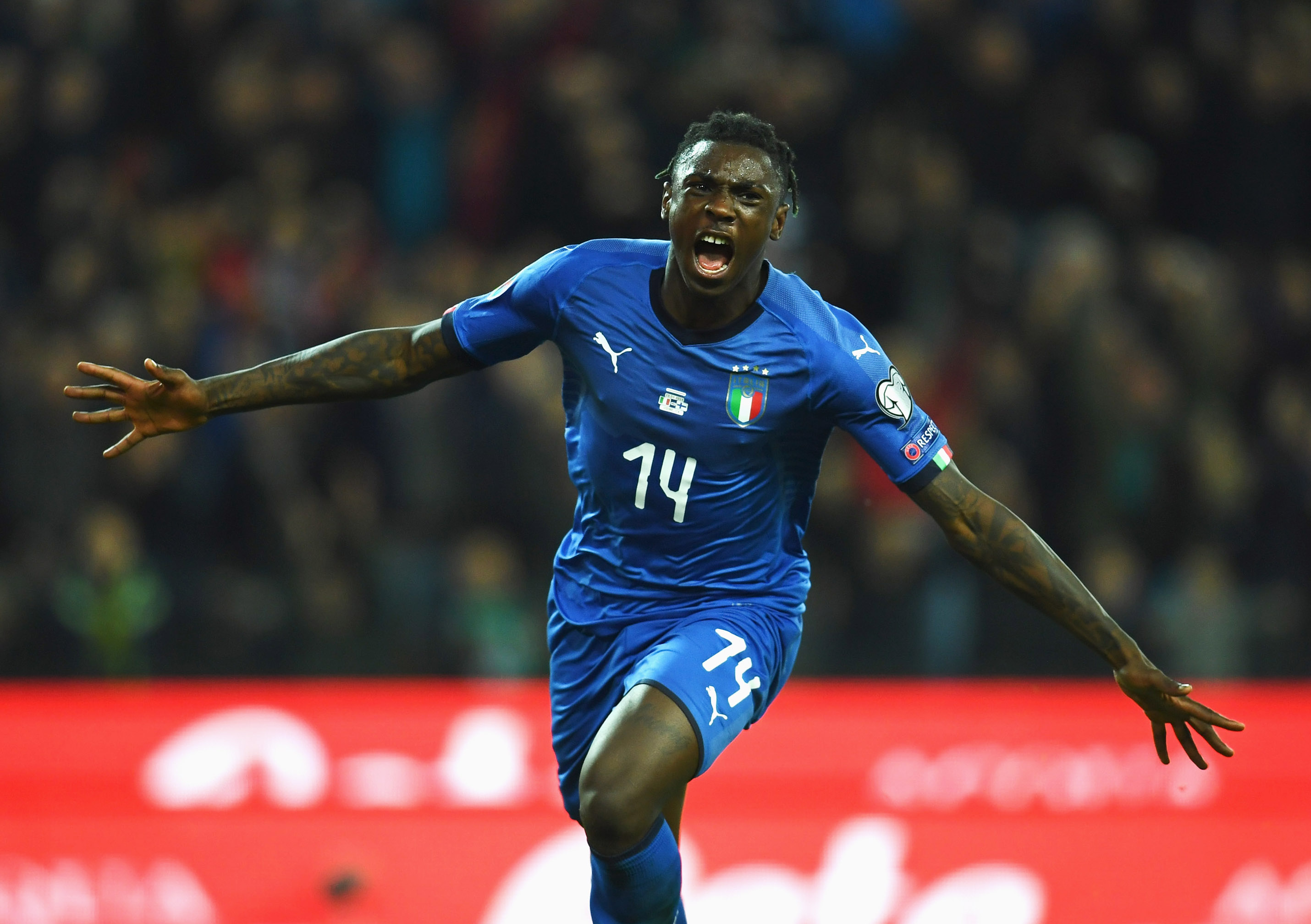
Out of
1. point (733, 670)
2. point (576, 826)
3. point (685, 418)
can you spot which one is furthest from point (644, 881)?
point (576, 826)

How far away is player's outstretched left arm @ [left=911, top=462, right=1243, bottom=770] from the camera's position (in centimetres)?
362

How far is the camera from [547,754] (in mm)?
6090

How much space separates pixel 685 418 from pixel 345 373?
85 centimetres

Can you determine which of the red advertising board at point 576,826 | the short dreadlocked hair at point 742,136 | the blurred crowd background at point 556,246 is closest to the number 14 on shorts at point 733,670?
the short dreadlocked hair at point 742,136

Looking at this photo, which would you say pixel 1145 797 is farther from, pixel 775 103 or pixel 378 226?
pixel 378 226

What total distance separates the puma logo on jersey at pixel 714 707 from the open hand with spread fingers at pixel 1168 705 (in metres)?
0.91

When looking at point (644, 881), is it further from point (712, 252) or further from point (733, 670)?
point (712, 252)

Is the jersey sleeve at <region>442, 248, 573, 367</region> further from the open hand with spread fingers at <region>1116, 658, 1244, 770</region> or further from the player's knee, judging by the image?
the open hand with spread fingers at <region>1116, 658, 1244, 770</region>

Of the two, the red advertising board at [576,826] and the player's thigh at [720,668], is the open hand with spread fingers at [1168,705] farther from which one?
the red advertising board at [576,826]

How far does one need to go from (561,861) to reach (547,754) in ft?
1.41

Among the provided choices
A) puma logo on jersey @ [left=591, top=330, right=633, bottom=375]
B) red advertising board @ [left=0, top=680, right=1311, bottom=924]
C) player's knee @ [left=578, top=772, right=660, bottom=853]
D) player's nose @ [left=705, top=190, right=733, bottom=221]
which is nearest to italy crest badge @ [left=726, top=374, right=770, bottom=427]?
puma logo on jersey @ [left=591, top=330, right=633, bottom=375]

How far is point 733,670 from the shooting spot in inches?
146

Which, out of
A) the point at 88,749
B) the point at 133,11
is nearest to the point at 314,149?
the point at 133,11

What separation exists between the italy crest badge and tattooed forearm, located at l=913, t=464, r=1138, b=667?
437 millimetres
